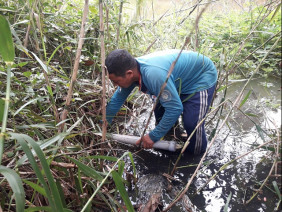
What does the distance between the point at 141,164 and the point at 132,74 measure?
2.77 ft

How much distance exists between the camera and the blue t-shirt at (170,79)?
1972 millimetres

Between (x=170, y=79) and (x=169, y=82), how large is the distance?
0.07m

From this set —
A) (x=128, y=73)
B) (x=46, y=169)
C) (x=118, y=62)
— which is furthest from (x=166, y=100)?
(x=46, y=169)

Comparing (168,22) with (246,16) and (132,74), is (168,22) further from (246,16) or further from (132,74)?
(246,16)

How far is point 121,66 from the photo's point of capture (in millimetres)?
1886

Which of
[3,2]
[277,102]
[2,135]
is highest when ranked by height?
[3,2]

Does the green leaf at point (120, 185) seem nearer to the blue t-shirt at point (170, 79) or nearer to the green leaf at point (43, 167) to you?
the green leaf at point (43, 167)

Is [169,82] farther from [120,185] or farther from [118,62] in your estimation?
[120,185]

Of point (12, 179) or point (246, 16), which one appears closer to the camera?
point (12, 179)

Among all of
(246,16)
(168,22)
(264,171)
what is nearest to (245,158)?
(264,171)

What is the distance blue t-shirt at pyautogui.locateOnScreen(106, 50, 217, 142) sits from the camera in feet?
6.47

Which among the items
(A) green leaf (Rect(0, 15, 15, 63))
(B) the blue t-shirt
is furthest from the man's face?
(A) green leaf (Rect(0, 15, 15, 63))

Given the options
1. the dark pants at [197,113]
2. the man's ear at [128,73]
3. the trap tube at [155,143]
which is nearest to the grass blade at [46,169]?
the man's ear at [128,73]

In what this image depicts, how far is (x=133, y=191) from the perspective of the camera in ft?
6.14
